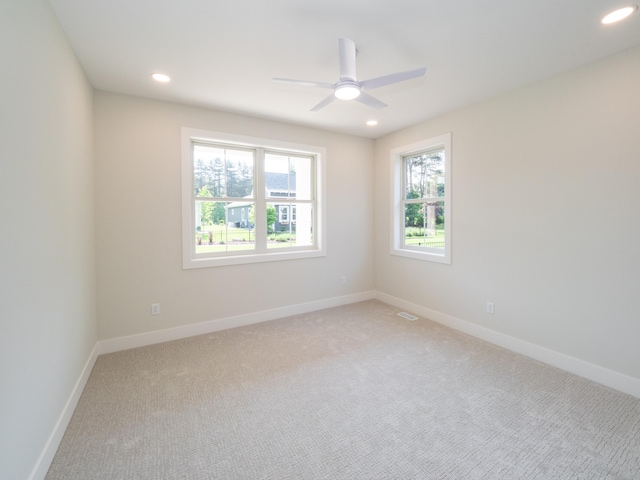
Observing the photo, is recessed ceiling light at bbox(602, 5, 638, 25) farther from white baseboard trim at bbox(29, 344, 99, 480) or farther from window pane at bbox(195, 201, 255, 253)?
white baseboard trim at bbox(29, 344, 99, 480)

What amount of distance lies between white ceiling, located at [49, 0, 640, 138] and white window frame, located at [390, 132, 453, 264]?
78 cm

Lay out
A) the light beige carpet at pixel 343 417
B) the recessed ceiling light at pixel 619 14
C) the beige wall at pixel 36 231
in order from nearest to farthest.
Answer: the beige wall at pixel 36 231, the light beige carpet at pixel 343 417, the recessed ceiling light at pixel 619 14

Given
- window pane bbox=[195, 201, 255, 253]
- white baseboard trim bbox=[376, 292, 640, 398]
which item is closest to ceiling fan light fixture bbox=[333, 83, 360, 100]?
window pane bbox=[195, 201, 255, 253]

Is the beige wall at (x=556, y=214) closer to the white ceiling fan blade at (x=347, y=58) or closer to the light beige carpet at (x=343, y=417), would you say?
the light beige carpet at (x=343, y=417)

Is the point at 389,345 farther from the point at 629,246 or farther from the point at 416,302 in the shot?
A: the point at 629,246

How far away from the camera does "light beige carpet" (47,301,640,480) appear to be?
1.58 meters

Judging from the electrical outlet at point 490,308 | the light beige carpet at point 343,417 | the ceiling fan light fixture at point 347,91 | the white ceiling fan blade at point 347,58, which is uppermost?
the white ceiling fan blade at point 347,58

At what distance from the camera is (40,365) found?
5.09ft

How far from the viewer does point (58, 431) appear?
1.74 m

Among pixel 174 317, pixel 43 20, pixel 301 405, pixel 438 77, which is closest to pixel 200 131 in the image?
pixel 43 20

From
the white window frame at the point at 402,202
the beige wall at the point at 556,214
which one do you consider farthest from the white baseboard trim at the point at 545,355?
the white window frame at the point at 402,202

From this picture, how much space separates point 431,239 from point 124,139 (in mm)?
3858

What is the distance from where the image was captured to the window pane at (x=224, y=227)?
3490 millimetres

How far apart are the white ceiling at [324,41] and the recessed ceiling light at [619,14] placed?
0.05m
